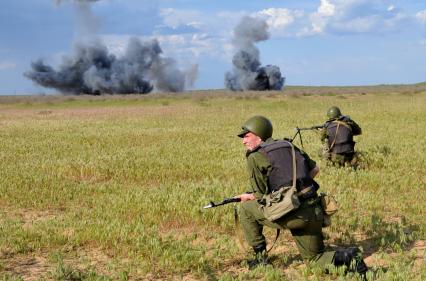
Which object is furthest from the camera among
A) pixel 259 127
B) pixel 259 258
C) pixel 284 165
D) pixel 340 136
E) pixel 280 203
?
pixel 340 136

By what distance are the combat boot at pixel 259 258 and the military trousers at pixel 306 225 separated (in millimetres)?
64

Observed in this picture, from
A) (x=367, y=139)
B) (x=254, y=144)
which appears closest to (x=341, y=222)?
(x=254, y=144)

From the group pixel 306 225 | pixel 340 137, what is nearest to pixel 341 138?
pixel 340 137

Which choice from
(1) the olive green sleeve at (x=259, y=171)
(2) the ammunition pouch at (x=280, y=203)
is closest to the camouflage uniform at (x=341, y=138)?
(1) the olive green sleeve at (x=259, y=171)

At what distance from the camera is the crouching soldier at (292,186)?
577cm

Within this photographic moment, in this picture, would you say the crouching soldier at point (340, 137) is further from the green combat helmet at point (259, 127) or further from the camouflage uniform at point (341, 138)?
the green combat helmet at point (259, 127)

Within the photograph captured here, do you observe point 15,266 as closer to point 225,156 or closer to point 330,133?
point 330,133

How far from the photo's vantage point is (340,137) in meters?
12.6

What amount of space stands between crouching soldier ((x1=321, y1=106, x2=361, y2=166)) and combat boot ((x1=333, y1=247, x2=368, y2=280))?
687cm

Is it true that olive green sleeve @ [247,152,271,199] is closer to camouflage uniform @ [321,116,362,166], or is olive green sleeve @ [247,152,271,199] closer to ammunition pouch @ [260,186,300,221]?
ammunition pouch @ [260,186,300,221]

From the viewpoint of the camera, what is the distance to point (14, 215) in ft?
30.0

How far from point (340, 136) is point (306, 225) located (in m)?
7.15

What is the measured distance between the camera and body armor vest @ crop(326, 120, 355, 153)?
1256cm

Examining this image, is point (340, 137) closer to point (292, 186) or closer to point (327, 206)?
point (327, 206)
